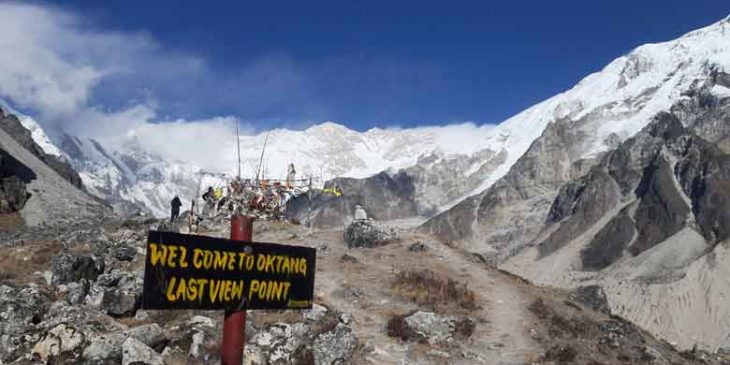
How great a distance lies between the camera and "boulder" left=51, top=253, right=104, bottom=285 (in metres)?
27.7

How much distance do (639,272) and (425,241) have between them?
130 metres

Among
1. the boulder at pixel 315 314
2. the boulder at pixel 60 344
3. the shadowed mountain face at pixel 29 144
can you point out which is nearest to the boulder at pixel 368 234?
the boulder at pixel 315 314

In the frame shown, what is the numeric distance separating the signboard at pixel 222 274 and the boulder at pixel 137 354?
27.1 feet

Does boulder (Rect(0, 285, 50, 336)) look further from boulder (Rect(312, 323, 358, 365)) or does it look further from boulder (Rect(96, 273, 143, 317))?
boulder (Rect(312, 323, 358, 365))

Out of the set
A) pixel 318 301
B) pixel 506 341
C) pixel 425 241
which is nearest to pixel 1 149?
pixel 425 241

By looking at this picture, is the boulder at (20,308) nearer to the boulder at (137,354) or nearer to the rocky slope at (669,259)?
the boulder at (137,354)

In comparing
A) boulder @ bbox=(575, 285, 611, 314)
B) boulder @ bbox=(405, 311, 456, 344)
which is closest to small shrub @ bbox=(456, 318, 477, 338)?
boulder @ bbox=(405, 311, 456, 344)

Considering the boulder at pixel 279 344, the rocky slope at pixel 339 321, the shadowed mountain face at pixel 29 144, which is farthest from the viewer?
the shadowed mountain face at pixel 29 144

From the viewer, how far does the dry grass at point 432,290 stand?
28.1 m

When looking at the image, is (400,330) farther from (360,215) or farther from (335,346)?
(360,215)

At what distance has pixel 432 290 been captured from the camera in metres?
29.2

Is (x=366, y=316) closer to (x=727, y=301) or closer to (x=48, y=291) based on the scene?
(x=48, y=291)

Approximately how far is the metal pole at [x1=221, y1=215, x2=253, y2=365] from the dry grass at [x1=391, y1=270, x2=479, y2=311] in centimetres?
1812

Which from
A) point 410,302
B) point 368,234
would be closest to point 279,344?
point 410,302
